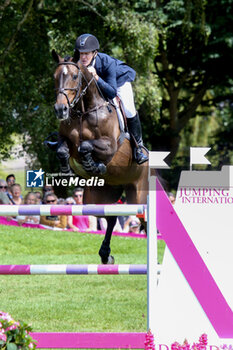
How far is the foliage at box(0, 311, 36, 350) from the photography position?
285cm

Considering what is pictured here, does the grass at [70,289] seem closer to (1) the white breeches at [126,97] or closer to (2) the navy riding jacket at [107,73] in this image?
(1) the white breeches at [126,97]

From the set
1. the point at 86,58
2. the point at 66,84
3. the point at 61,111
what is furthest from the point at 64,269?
the point at 86,58

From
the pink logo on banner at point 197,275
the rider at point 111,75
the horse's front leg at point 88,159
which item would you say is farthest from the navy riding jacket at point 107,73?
the pink logo on banner at point 197,275

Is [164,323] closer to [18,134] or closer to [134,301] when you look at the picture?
[134,301]

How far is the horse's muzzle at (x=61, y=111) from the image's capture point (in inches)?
203

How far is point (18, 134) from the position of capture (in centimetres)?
1368

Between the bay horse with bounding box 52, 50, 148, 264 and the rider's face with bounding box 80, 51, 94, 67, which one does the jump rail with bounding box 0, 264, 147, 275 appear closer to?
the bay horse with bounding box 52, 50, 148, 264

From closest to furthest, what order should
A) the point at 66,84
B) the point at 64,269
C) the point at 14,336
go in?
1. the point at 14,336
2. the point at 64,269
3. the point at 66,84

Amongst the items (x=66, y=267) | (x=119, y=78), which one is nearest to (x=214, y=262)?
(x=66, y=267)

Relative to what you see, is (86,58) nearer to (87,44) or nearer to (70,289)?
(87,44)

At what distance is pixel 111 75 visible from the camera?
18.7ft

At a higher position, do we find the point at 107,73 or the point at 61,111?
the point at 107,73

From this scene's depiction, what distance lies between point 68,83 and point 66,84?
0.07 feet

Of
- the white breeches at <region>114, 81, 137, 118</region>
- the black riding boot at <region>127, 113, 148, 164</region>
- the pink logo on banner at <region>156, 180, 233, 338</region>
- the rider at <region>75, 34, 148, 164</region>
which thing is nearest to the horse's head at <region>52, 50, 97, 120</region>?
the rider at <region>75, 34, 148, 164</region>
